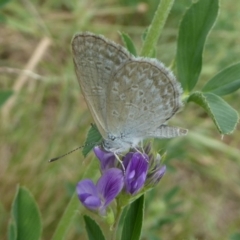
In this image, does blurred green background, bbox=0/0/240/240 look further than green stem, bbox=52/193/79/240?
Yes

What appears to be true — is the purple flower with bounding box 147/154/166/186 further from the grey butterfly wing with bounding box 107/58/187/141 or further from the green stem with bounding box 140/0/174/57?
the green stem with bounding box 140/0/174/57

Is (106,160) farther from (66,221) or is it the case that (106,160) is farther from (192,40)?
(192,40)

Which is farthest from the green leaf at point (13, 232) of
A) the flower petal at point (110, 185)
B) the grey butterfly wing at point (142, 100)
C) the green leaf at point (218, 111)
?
the green leaf at point (218, 111)

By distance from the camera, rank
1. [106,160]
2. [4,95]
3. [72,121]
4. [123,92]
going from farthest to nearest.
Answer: [72,121] < [4,95] < [123,92] < [106,160]

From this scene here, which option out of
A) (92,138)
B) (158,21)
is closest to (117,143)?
(92,138)

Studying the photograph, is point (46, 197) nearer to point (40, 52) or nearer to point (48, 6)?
point (40, 52)

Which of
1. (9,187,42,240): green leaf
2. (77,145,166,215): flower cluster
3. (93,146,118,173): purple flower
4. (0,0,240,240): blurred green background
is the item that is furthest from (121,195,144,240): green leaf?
(0,0,240,240): blurred green background

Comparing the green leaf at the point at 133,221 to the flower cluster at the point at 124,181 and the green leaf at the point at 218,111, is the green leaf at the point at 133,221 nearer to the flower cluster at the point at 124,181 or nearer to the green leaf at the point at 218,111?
the flower cluster at the point at 124,181
